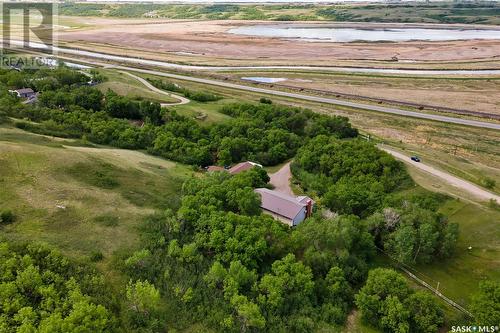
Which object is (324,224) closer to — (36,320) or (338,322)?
(338,322)

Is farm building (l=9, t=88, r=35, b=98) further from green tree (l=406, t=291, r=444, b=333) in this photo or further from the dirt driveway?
green tree (l=406, t=291, r=444, b=333)

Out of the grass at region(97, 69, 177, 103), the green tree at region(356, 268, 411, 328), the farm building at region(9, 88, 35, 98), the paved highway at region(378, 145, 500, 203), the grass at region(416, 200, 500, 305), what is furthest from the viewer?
the grass at region(97, 69, 177, 103)

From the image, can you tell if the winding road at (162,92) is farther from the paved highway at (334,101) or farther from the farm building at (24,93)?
the farm building at (24,93)

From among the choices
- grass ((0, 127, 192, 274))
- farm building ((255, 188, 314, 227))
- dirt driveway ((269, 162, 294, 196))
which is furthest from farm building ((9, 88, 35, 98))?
farm building ((255, 188, 314, 227))

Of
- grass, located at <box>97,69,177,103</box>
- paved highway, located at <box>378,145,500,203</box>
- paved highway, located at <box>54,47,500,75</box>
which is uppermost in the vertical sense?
paved highway, located at <box>54,47,500,75</box>

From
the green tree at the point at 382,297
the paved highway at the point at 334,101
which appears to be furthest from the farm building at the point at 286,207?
the paved highway at the point at 334,101

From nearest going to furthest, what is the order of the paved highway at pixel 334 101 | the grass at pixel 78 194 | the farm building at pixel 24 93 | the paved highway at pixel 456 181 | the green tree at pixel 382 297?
1. the green tree at pixel 382 297
2. the grass at pixel 78 194
3. the paved highway at pixel 456 181
4. the paved highway at pixel 334 101
5. the farm building at pixel 24 93
